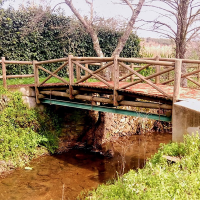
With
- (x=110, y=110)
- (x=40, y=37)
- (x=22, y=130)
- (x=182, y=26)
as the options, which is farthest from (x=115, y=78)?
(x=40, y=37)

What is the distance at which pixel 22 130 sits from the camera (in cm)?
769

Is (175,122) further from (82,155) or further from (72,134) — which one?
(72,134)

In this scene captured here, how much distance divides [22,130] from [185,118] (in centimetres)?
516

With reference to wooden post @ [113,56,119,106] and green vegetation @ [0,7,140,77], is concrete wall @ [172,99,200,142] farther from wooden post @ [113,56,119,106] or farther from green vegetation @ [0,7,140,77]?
green vegetation @ [0,7,140,77]

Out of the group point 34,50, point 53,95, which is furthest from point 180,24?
point 34,50

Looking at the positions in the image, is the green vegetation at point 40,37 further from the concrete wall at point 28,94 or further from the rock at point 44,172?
the rock at point 44,172

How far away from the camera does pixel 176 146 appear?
4.77 m

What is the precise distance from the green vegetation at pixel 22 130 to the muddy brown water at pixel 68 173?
412 mm

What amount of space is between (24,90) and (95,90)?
2841mm

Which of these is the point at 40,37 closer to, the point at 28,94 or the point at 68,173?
the point at 28,94

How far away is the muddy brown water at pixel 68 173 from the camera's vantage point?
568cm

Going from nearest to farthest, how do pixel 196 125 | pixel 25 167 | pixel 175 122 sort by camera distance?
pixel 196 125
pixel 175 122
pixel 25 167

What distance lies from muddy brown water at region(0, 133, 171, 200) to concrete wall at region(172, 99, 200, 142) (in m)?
1.37

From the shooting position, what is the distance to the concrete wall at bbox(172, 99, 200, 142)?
462cm
